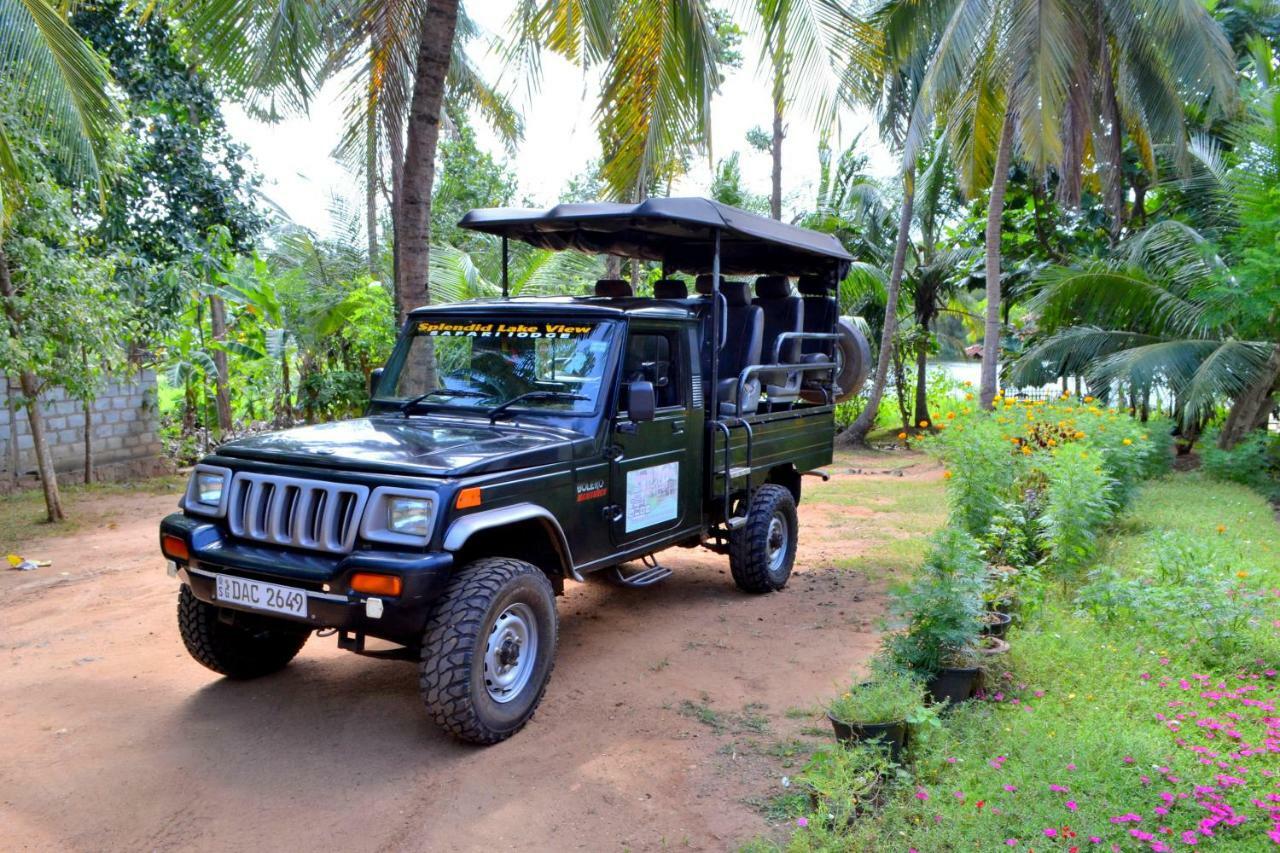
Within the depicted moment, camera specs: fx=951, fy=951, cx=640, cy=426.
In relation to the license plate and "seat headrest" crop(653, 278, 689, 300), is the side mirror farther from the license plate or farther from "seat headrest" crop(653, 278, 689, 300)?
"seat headrest" crop(653, 278, 689, 300)

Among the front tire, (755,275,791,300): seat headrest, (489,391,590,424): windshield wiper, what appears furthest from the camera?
(755,275,791,300): seat headrest

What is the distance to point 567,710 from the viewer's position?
4.82 metres

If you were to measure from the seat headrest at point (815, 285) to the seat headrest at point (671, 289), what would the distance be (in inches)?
71.1

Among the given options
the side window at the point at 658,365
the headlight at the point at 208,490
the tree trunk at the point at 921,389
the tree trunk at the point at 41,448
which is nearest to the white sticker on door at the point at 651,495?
the side window at the point at 658,365

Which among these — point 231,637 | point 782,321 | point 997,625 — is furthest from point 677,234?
point 231,637

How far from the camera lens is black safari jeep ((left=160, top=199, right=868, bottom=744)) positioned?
13.5 feet

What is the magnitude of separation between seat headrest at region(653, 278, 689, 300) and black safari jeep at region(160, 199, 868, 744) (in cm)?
2

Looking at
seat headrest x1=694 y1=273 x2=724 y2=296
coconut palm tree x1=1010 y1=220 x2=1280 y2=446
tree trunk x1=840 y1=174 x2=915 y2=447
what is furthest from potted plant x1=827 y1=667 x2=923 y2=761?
tree trunk x1=840 y1=174 x2=915 y2=447

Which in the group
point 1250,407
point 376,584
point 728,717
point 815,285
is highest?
point 815,285

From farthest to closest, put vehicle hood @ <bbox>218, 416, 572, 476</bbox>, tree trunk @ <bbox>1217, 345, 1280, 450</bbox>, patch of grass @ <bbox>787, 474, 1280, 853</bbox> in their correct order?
tree trunk @ <bbox>1217, 345, 1280, 450</bbox> → vehicle hood @ <bbox>218, 416, 572, 476</bbox> → patch of grass @ <bbox>787, 474, 1280, 853</bbox>

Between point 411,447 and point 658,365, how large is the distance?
179 cm

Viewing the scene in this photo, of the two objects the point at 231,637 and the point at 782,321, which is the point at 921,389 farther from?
the point at 231,637

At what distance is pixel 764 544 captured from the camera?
22.4 ft

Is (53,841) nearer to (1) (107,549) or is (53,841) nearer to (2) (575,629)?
(2) (575,629)
